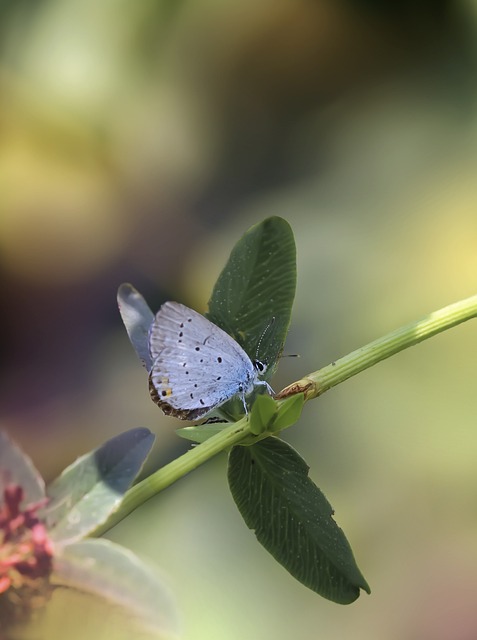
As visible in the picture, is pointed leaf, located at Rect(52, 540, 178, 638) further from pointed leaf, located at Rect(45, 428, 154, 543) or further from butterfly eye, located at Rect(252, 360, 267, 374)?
butterfly eye, located at Rect(252, 360, 267, 374)

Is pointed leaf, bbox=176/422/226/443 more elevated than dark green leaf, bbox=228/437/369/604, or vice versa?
pointed leaf, bbox=176/422/226/443

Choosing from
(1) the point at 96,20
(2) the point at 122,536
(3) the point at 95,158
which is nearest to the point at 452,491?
(2) the point at 122,536

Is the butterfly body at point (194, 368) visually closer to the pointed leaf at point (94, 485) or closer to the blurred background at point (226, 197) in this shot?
the pointed leaf at point (94, 485)

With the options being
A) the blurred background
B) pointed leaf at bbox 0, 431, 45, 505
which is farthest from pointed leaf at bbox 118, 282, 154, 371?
the blurred background

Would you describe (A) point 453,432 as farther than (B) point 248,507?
Yes

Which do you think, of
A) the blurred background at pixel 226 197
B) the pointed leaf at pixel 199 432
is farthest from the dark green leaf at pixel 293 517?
the blurred background at pixel 226 197

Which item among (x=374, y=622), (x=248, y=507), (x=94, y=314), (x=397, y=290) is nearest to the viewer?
(x=248, y=507)

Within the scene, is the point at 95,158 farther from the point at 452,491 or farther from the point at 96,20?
the point at 452,491
